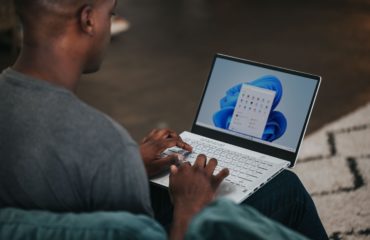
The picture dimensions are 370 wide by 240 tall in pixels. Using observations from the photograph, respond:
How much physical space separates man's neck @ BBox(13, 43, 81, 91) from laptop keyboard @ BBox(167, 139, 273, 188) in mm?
487

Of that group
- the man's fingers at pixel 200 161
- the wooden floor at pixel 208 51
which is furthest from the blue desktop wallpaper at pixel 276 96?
the wooden floor at pixel 208 51

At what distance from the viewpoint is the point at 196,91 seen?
10.8ft

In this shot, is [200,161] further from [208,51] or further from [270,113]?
[208,51]

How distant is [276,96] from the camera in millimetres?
1519

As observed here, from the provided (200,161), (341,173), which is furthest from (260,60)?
(200,161)

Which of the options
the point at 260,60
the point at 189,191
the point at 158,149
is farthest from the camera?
the point at 260,60

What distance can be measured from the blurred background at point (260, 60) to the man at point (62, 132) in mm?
1286

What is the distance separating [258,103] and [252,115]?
0.11 feet

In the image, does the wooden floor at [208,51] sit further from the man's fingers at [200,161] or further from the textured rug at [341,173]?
the man's fingers at [200,161]

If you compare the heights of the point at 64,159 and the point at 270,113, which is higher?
the point at 270,113

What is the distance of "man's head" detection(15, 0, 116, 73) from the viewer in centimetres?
99

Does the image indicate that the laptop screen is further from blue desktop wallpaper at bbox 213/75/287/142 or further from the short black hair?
the short black hair

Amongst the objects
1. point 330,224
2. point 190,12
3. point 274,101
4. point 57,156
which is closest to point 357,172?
point 330,224

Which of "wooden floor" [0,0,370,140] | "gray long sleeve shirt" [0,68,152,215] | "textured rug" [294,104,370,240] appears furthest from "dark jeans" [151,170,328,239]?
"wooden floor" [0,0,370,140]
